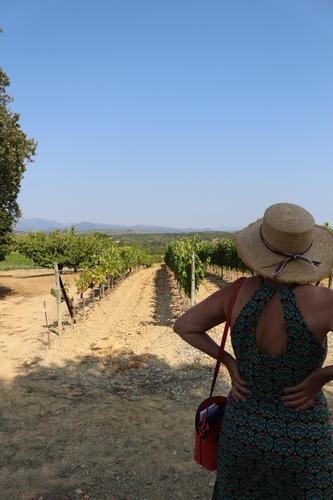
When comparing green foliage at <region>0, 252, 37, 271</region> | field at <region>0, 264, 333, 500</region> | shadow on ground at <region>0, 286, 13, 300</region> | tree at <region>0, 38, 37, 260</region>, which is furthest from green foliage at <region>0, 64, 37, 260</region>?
green foliage at <region>0, 252, 37, 271</region>

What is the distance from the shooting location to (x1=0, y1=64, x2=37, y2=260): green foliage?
14805 mm

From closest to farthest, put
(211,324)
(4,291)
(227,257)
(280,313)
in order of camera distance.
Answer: (280,313) < (211,324) < (4,291) < (227,257)

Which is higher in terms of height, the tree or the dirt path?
the tree

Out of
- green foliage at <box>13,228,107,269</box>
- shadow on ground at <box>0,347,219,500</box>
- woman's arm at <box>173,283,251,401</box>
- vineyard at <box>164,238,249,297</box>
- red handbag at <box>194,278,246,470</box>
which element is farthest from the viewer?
green foliage at <box>13,228,107,269</box>

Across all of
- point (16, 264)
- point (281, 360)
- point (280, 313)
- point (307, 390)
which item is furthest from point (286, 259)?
point (16, 264)

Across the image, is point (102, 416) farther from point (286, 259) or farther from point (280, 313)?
point (286, 259)

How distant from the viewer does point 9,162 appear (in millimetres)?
14797

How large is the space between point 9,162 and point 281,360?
15.7 metres

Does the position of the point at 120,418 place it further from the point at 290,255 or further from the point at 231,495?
the point at 290,255

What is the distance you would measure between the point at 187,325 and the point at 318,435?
727mm

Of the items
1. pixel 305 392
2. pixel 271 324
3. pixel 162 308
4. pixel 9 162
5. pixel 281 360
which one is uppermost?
pixel 9 162

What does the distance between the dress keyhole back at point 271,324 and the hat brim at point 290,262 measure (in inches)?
3.1

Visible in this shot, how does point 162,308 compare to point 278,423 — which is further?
point 162,308

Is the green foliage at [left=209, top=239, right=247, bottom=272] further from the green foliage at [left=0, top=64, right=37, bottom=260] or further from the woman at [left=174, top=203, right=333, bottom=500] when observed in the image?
the woman at [left=174, top=203, right=333, bottom=500]
